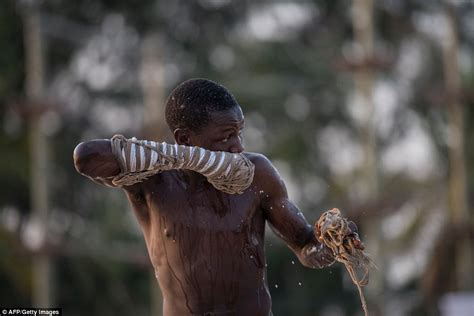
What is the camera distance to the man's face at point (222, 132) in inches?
193

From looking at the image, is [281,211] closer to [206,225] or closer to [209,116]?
[206,225]

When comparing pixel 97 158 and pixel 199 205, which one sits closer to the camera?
pixel 97 158

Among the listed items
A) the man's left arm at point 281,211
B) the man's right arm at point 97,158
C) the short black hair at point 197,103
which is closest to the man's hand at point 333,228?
the man's left arm at point 281,211

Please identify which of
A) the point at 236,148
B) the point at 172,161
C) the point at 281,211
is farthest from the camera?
the point at 281,211

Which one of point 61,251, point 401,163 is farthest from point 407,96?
point 61,251

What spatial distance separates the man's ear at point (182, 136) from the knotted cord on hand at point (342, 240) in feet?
2.31

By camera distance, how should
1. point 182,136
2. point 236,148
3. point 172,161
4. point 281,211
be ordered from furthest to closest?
point 281,211
point 182,136
point 236,148
point 172,161

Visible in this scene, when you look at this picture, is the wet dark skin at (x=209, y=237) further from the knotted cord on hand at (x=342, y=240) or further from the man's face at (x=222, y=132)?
the knotted cord on hand at (x=342, y=240)

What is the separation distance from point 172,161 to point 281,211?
2.46 feet

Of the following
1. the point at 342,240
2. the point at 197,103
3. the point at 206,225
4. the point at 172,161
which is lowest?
the point at 342,240

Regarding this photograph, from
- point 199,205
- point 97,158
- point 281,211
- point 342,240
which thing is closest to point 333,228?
point 342,240

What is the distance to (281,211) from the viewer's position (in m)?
5.12

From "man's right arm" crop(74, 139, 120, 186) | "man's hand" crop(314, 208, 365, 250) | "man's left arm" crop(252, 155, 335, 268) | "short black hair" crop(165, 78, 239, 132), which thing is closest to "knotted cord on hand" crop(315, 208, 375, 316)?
"man's hand" crop(314, 208, 365, 250)

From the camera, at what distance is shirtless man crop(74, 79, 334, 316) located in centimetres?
490
